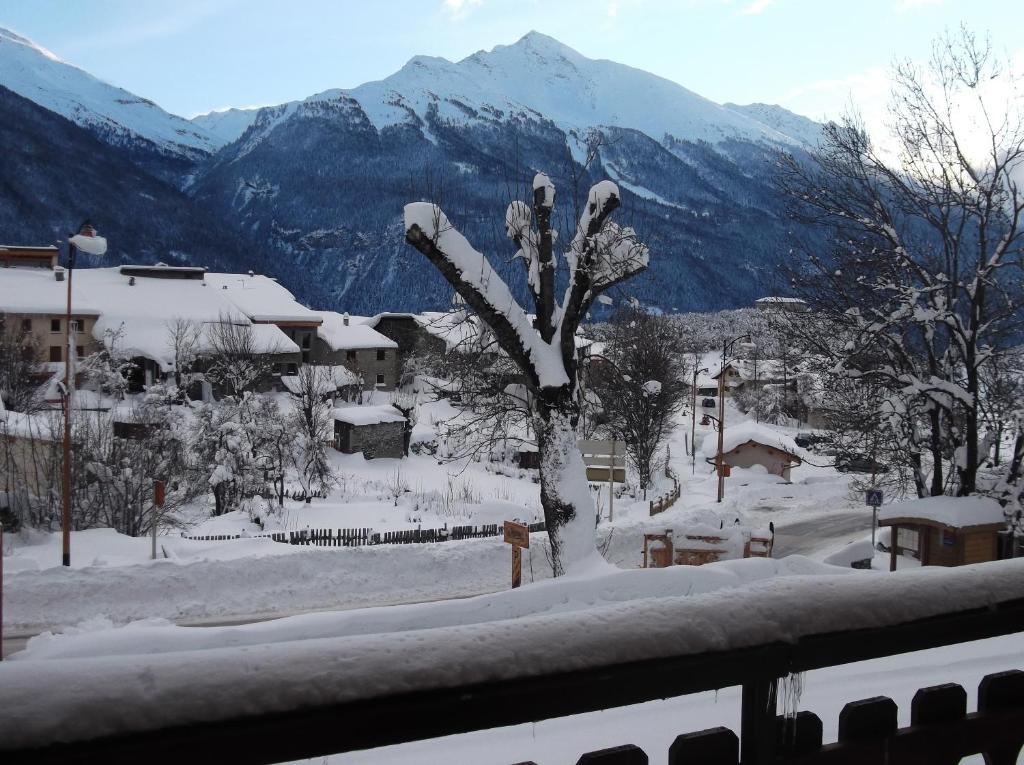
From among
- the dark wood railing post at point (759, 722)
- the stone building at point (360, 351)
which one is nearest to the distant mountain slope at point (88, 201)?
the stone building at point (360, 351)

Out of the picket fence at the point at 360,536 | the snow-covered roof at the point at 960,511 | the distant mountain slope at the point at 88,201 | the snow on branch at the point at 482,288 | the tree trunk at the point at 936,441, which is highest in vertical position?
the distant mountain slope at the point at 88,201

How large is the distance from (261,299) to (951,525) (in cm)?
5949

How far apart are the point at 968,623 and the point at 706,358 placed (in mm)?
97340

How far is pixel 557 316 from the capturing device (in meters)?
12.5

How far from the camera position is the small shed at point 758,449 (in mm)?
40969

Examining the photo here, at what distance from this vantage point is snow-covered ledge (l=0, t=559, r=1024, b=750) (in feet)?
3.01

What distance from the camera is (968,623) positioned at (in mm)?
1521

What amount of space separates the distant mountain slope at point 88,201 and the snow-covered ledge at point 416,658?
17418cm

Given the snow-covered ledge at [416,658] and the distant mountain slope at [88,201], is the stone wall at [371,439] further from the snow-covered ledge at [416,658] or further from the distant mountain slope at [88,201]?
the distant mountain slope at [88,201]

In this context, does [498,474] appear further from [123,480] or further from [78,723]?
[78,723]

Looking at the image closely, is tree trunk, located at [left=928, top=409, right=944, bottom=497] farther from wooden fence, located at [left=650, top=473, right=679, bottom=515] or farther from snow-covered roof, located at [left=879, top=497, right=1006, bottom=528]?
wooden fence, located at [left=650, top=473, right=679, bottom=515]

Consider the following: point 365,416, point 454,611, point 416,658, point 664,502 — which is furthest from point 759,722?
point 365,416

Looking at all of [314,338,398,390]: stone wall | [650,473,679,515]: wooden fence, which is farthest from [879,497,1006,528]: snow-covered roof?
[314,338,398,390]: stone wall

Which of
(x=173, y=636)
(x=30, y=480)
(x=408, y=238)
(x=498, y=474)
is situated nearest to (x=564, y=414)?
(x=408, y=238)
